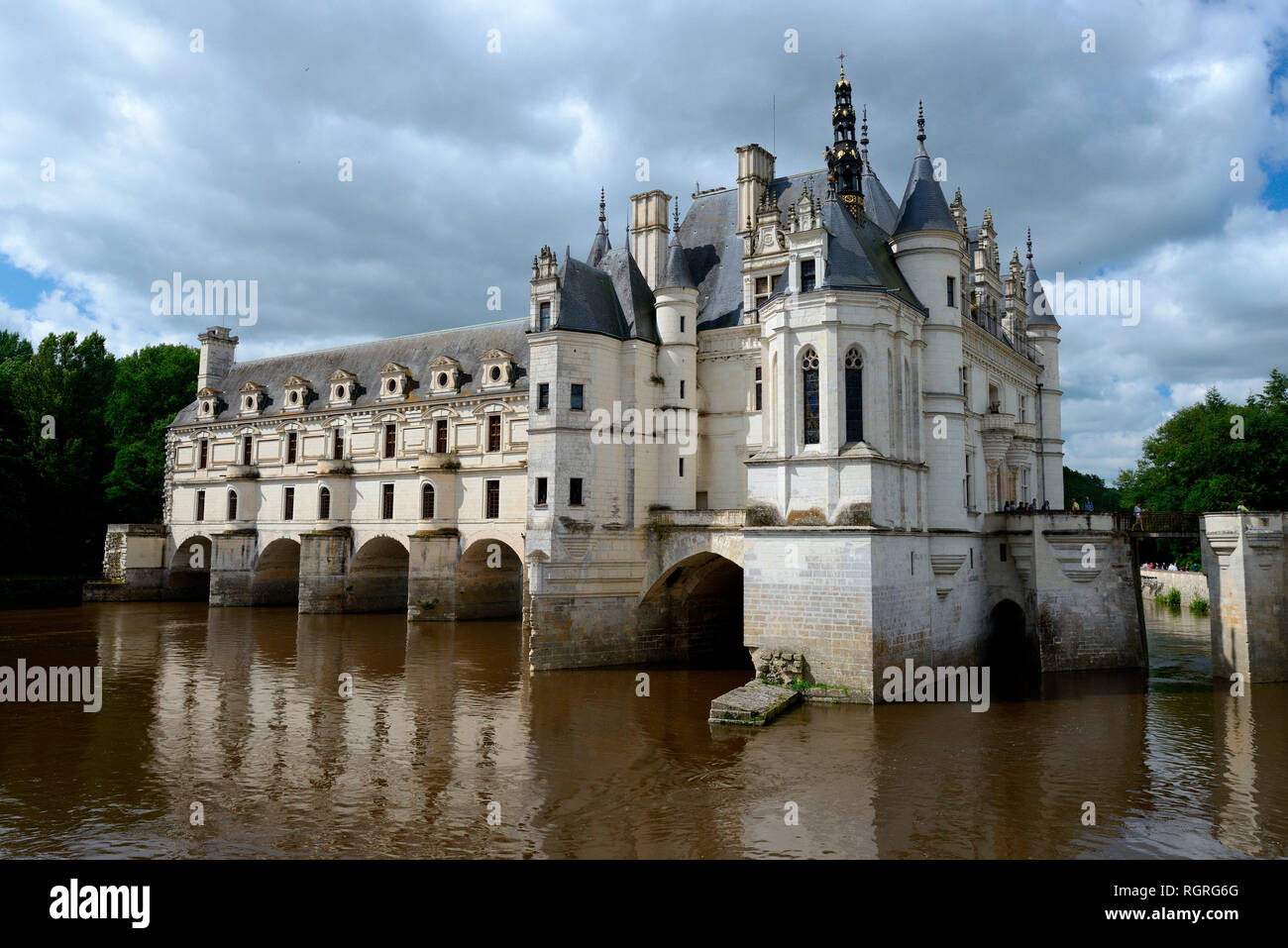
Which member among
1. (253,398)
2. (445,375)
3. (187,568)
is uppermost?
(253,398)

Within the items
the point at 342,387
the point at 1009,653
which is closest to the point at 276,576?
the point at 342,387

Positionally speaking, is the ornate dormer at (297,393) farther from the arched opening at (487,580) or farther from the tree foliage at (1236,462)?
the tree foliage at (1236,462)

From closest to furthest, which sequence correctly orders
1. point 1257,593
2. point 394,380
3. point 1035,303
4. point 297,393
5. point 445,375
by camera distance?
point 1257,593
point 1035,303
point 445,375
point 394,380
point 297,393

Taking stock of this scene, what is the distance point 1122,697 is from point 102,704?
27128mm

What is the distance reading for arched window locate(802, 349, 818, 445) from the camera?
76.2 ft

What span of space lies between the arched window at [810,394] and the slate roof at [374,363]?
16.9 m

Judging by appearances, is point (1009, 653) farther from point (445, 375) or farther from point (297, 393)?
point (297, 393)

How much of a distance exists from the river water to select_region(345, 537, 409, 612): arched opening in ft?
52.2

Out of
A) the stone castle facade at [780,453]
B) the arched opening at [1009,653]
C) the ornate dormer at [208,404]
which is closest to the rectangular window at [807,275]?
the stone castle facade at [780,453]

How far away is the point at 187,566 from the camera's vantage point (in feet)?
170

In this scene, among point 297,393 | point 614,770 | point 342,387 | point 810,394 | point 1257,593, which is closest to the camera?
point 614,770

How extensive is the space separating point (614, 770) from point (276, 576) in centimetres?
3749

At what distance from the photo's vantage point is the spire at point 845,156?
29.4 m
